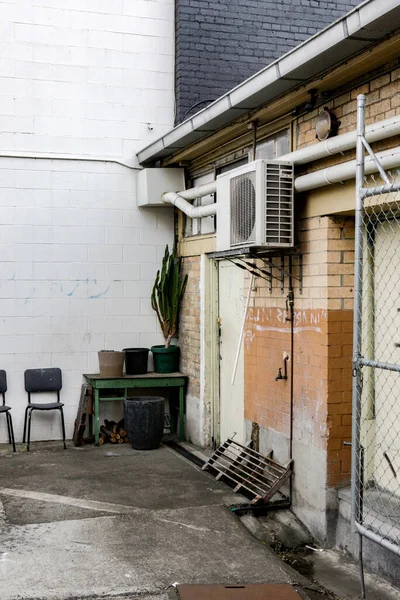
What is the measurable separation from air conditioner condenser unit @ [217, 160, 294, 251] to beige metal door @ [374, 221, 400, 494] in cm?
69

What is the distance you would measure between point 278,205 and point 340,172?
670mm

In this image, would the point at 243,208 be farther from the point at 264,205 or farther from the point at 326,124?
the point at 326,124

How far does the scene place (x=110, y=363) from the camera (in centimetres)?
784

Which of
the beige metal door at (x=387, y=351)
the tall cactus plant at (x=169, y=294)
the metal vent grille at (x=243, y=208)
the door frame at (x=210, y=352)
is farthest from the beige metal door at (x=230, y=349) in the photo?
the beige metal door at (x=387, y=351)

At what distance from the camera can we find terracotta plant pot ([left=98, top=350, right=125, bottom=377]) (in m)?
7.83

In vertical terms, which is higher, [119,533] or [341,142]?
[341,142]

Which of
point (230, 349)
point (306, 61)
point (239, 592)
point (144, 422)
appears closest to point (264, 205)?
point (306, 61)

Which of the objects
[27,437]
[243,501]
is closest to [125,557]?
[243,501]

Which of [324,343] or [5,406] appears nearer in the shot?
[324,343]

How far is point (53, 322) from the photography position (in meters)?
8.14

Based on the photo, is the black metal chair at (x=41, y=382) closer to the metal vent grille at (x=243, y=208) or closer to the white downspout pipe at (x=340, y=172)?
the metal vent grille at (x=243, y=208)

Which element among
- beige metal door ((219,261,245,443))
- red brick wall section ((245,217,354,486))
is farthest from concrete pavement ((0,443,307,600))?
red brick wall section ((245,217,354,486))

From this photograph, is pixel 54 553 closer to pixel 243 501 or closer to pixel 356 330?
pixel 243 501

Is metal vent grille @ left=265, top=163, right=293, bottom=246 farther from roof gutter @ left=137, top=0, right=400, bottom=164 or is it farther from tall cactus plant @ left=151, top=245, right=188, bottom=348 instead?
tall cactus plant @ left=151, top=245, right=188, bottom=348
